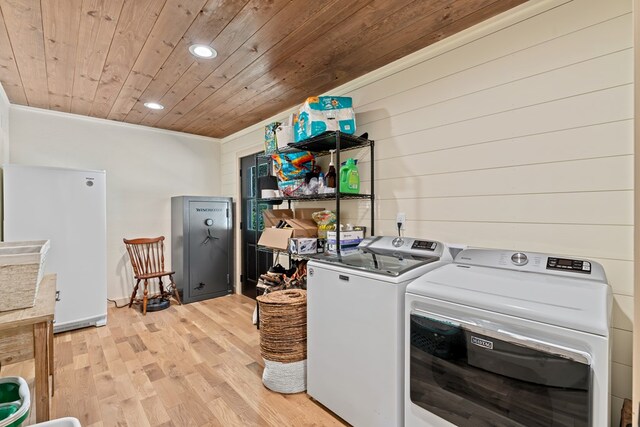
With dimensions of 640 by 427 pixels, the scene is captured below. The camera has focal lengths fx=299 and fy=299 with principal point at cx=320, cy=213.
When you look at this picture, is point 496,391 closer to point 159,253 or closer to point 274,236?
point 274,236

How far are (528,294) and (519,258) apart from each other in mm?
393

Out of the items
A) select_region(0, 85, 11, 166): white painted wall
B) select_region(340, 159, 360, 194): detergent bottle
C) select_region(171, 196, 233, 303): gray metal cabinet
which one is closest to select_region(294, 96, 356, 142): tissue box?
select_region(340, 159, 360, 194): detergent bottle

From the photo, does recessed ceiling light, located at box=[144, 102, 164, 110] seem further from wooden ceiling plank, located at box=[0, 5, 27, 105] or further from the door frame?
the door frame

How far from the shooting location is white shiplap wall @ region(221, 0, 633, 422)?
1.38m

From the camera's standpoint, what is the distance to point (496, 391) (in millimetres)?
1119

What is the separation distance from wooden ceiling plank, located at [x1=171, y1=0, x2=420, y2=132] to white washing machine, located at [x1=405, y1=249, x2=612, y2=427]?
4.80 feet

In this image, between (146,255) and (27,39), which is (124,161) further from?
(27,39)

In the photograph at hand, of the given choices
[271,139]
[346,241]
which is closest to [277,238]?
[346,241]

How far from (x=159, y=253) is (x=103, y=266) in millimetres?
869

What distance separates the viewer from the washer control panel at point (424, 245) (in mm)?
1878

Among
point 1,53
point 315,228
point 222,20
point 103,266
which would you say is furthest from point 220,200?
point 222,20

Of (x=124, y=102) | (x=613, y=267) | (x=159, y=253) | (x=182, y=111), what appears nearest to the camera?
(x=613, y=267)

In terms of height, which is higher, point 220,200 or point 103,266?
point 220,200

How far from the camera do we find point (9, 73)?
2414mm
